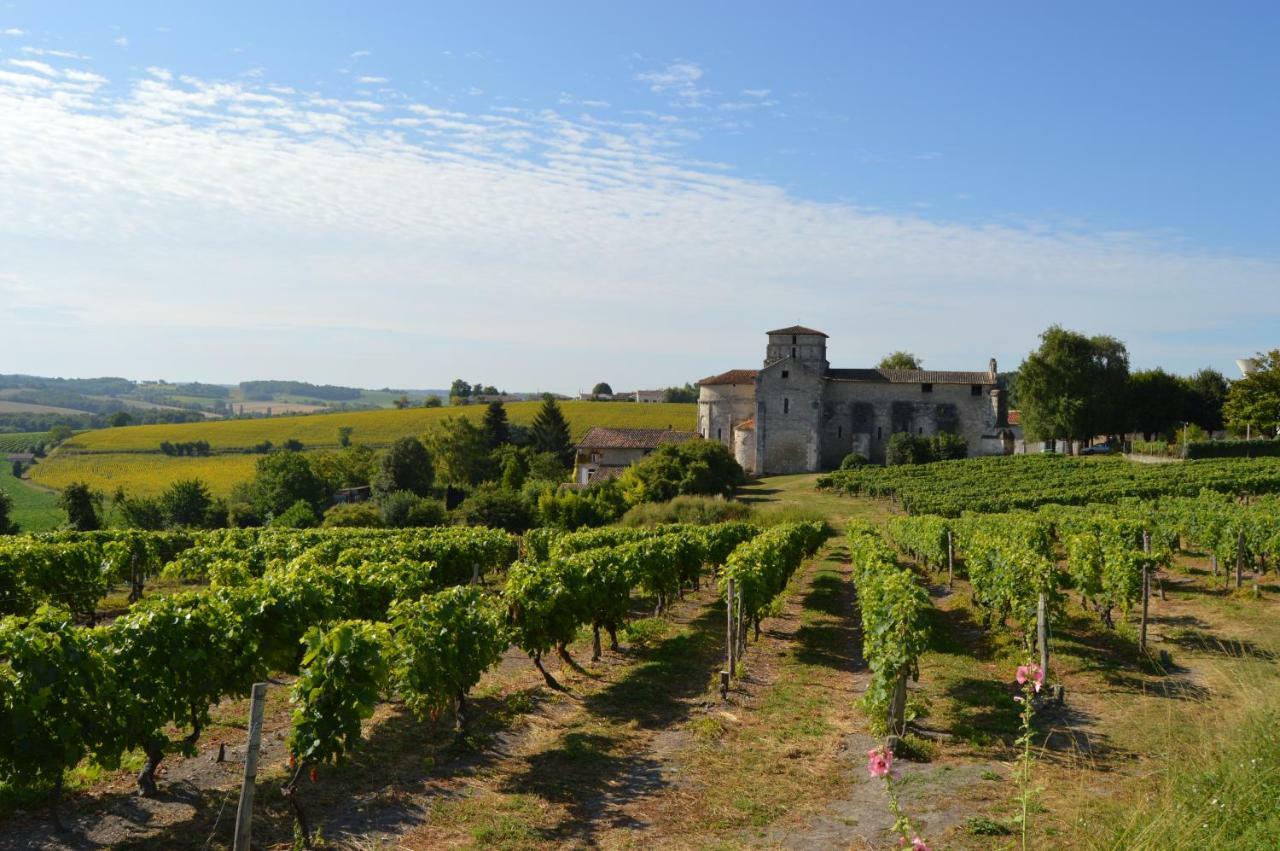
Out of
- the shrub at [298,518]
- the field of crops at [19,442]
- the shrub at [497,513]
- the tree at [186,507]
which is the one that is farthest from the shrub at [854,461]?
the field of crops at [19,442]

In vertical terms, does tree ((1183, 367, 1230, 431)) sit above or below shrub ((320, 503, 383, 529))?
above

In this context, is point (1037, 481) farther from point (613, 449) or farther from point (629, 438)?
point (613, 449)

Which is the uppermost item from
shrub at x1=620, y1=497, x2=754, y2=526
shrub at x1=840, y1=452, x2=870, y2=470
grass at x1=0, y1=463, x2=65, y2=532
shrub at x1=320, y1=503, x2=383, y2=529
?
shrub at x1=840, y1=452, x2=870, y2=470

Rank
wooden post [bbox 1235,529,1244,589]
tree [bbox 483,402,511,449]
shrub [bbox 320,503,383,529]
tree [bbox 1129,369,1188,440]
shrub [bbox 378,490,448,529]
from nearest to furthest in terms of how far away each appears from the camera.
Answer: wooden post [bbox 1235,529,1244,589] → shrub [bbox 320,503,383,529] → shrub [bbox 378,490,448,529] → tree [bbox 1129,369,1188,440] → tree [bbox 483,402,511,449]

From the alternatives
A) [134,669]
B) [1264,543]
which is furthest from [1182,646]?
[134,669]

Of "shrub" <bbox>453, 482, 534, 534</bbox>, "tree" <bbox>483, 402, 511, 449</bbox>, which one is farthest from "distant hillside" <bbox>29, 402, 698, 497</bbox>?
"shrub" <bbox>453, 482, 534, 534</bbox>

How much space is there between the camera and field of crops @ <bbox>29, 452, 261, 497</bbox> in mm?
65312

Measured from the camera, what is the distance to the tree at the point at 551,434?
249ft

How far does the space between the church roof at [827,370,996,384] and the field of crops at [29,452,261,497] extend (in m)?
45.4

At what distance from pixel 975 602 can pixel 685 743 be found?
33.2ft

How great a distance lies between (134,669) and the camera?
27.0 ft

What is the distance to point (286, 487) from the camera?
56.3 m

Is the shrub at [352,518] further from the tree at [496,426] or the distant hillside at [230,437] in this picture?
the tree at [496,426]

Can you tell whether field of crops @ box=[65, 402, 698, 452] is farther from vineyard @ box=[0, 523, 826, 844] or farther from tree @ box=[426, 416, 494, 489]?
vineyard @ box=[0, 523, 826, 844]
